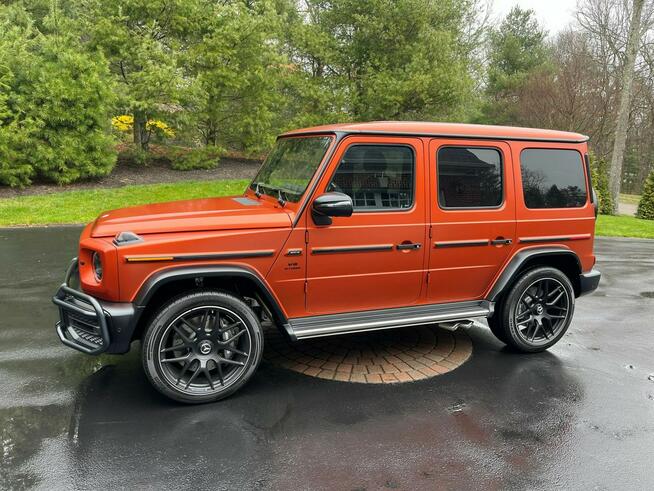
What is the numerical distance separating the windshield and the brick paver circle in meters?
1.51

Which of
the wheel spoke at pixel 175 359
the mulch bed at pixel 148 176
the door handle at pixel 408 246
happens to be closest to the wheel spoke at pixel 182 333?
the wheel spoke at pixel 175 359

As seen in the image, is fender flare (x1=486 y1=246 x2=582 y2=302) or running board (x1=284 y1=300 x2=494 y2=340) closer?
running board (x1=284 y1=300 x2=494 y2=340)

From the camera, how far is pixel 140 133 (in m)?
19.0

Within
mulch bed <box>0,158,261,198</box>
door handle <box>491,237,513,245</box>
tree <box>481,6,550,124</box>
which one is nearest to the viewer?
door handle <box>491,237,513,245</box>

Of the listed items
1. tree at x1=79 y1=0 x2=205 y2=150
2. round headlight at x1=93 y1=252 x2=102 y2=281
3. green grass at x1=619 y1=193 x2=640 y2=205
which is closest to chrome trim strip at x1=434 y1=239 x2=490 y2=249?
round headlight at x1=93 y1=252 x2=102 y2=281

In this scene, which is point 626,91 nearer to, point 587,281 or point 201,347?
point 587,281

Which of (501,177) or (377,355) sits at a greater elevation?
(501,177)

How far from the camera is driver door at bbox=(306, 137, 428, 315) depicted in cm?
407

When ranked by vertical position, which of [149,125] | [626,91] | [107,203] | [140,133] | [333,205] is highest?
[626,91]

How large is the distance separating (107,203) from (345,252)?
11.9 m

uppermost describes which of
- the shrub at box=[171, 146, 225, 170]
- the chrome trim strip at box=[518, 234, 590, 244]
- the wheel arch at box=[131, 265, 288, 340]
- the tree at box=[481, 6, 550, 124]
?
the tree at box=[481, 6, 550, 124]

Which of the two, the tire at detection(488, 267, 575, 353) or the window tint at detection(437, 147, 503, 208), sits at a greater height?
the window tint at detection(437, 147, 503, 208)

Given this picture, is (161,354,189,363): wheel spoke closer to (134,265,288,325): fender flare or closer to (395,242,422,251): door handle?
(134,265,288,325): fender flare

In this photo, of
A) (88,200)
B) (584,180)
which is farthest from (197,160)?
(584,180)
